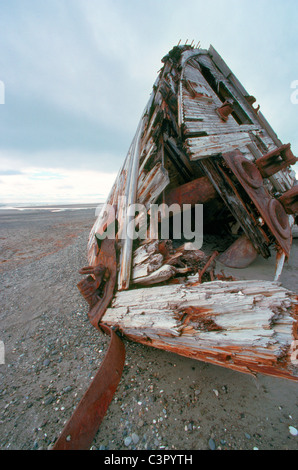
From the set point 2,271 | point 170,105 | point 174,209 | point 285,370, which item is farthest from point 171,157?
point 2,271

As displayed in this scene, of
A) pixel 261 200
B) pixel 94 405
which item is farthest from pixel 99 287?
pixel 261 200

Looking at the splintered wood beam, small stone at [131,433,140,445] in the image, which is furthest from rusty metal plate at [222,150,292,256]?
small stone at [131,433,140,445]

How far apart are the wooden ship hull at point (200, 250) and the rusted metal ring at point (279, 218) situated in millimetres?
14

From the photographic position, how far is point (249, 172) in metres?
2.66

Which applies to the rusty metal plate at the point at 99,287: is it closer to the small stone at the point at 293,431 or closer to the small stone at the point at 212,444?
the small stone at the point at 212,444

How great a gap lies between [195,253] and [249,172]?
1.35 m

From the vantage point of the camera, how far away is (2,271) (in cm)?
534

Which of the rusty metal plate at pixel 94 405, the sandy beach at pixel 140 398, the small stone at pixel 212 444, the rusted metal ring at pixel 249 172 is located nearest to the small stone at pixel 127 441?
the sandy beach at pixel 140 398

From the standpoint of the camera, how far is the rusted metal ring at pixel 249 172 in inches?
99.7

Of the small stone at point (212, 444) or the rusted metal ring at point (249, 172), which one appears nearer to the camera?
the small stone at point (212, 444)

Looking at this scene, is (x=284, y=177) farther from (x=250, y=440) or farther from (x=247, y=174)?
(x=250, y=440)

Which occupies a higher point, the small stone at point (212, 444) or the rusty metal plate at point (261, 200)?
the rusty metal plate at point (261, 200)

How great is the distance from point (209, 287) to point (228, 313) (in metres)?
0.29

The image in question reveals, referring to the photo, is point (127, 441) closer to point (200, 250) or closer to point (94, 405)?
point (94, 405)
